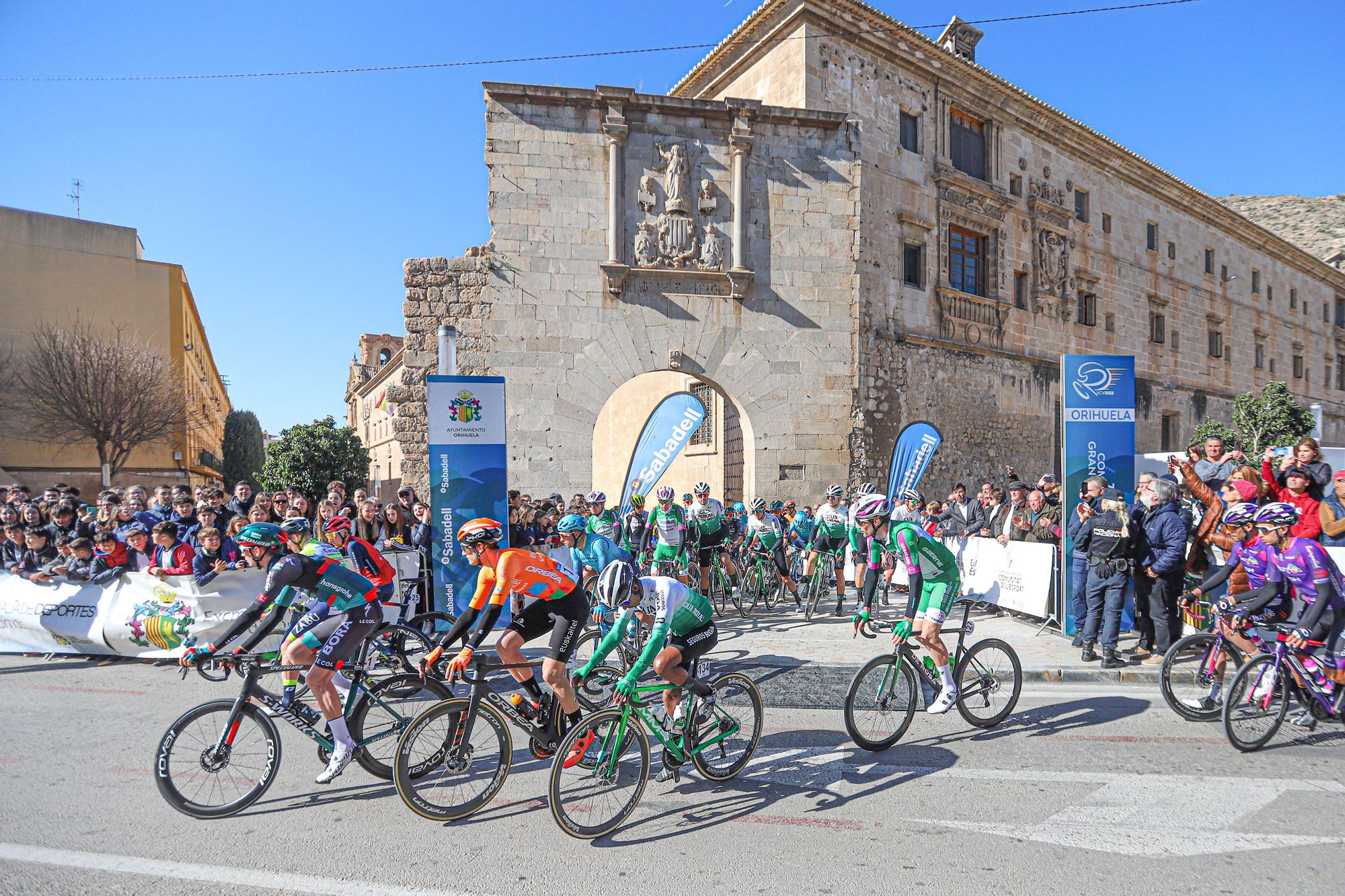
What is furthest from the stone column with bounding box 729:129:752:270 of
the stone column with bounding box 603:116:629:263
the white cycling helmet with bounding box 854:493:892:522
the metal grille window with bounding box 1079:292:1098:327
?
the metal grille window with bounding box 1079:292:1098:327

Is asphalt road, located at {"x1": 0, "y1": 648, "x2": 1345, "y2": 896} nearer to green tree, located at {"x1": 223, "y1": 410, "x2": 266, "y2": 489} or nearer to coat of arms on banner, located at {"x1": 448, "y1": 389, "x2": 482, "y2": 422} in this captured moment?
coat of arms on banner, located at {"x1": 448, "y1": 389, "x2": 482, "y2": 422}

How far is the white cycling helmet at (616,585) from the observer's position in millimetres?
4562

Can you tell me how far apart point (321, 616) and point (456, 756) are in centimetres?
150

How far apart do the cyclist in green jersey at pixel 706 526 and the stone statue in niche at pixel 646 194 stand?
879 centimetres

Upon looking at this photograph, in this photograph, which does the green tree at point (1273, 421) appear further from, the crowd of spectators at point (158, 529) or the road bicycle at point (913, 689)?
the crowd of spectators at point (158, 529)

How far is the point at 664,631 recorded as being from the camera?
4.67m

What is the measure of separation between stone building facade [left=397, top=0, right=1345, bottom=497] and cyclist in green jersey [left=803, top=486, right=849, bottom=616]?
5.93 meters

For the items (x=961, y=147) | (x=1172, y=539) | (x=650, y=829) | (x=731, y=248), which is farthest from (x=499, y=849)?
(x=961, y=147)

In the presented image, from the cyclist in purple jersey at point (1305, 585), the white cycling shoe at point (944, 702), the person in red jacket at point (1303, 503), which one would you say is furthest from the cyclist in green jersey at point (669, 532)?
the person in red jacket at point (1303, 503)

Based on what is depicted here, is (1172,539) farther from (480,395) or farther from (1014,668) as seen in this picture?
(480,395)

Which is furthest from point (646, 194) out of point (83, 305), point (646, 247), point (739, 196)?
point (83, 305)

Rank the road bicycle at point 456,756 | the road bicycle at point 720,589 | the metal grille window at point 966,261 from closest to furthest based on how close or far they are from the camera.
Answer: the road bicycle at point 456,756 < the road bicycle at point 720,589 < the metal grille window at point 966,261

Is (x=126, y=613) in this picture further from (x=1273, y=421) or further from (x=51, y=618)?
(x=1273, y=421)

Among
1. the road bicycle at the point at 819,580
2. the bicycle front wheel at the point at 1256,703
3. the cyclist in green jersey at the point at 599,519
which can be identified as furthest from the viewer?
the road bicycle at the point at 819,580
